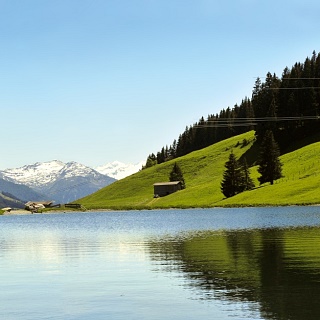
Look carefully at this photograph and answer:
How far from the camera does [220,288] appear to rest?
2856 centimetres

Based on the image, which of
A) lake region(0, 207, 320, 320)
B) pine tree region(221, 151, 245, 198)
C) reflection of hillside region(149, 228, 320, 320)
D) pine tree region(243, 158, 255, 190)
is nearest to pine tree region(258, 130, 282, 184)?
pine tree region(243, 158, 255, 190)

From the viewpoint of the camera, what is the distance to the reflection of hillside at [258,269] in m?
24.6

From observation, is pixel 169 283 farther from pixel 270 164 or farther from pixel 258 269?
pixel 270 164

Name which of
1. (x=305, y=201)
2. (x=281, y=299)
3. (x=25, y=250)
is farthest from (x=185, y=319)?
(x=305, y=201)

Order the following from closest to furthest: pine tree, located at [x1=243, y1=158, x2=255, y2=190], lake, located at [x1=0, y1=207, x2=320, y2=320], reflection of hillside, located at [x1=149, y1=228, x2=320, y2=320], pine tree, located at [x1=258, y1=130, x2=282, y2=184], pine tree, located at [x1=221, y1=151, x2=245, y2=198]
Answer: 1. lake, located at [x1=0, y1=207, x2=320, y2=320]
2. reflection of hillside, located at [x1=149, y1=228, x2=320, y2=320]
3. pine tree, located at [x1=258, y1=130, x2=282, y2=184]
4. pine tree, located at [x1=243, y1=158, x2=255, y2=190]
5. pine tree, located at [x1=221, y1=151, x2=245, y2=198]

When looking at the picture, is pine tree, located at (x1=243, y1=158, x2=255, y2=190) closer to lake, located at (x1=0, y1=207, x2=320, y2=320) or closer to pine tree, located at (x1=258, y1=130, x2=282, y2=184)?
pine tree, located at (x1=258, y1=130, x2=282, y2=184)

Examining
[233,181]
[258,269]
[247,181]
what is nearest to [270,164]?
[247,181]

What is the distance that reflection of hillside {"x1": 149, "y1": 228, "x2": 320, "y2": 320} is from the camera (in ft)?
80.8

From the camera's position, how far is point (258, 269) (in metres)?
34.3

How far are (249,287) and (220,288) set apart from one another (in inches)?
50.9

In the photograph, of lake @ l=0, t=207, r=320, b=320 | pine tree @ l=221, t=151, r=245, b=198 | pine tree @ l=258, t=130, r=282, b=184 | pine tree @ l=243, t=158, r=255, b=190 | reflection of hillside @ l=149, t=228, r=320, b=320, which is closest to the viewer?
lake @ l=0, t=207, r=320, b=320

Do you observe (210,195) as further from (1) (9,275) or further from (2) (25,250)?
(1) (9,275)

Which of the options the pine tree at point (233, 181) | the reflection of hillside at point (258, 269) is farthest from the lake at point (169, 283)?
the pine tree at point (233, 181)

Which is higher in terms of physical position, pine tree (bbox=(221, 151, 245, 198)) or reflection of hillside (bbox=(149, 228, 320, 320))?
pine tree (bbox=(221, 151, 245, 198))
